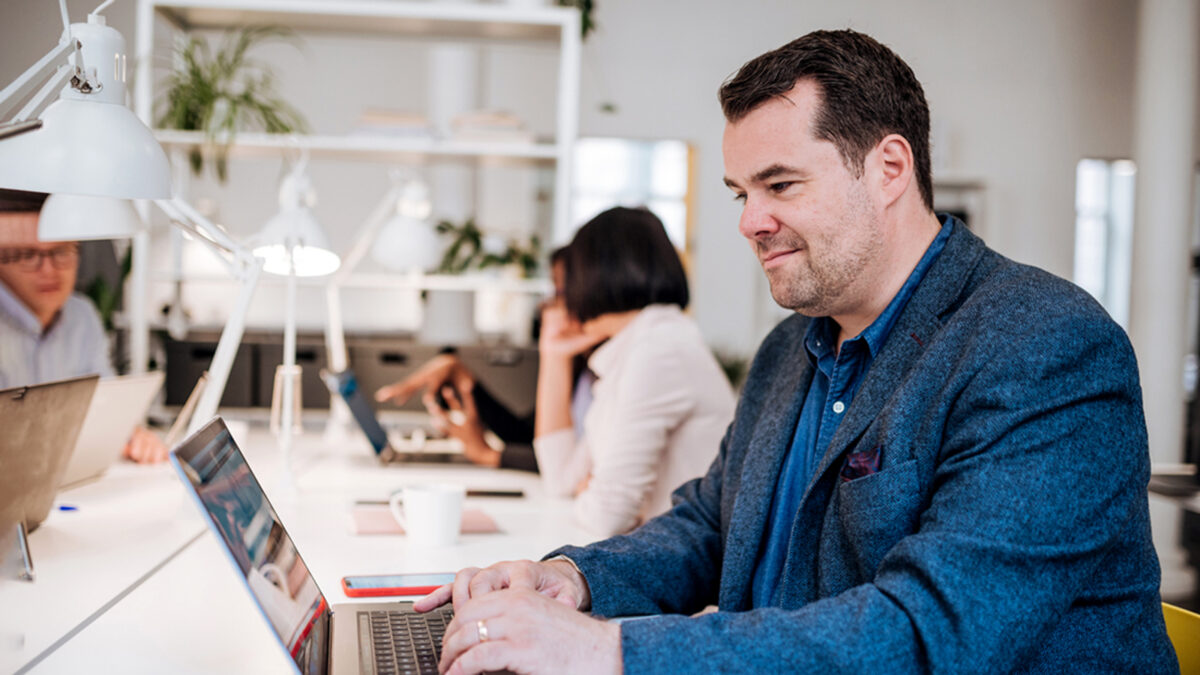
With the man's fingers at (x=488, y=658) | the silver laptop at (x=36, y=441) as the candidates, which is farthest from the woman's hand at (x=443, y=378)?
the man's fingers at (x=488, y=658)

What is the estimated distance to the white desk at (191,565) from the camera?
1.00 metres

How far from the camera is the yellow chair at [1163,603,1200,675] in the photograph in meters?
1.10

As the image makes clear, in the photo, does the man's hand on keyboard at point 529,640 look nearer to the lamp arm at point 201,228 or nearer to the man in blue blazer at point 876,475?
the man in blue blazer at point 876,475

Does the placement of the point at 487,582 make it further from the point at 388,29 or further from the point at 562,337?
the point at 388,29

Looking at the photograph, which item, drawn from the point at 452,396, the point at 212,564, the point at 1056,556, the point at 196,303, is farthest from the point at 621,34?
the point at 1056,556

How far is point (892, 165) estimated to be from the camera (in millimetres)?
1075

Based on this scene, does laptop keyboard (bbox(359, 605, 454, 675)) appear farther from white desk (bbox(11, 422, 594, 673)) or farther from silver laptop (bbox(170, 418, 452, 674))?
white desk (bbox(11, 422, 594, 673))

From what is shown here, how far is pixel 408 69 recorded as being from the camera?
488cm

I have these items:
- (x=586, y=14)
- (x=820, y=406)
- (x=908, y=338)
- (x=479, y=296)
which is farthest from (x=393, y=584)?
(x=586, y=14)

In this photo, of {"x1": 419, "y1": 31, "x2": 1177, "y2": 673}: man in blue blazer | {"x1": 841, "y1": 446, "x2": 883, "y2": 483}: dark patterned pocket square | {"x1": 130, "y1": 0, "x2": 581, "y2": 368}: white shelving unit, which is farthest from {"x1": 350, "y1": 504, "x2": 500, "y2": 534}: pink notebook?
{"x1": 130, "y1": 0, "x2": 581, "y2": 368}: white shelving unit

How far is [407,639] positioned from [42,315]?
5.97ft

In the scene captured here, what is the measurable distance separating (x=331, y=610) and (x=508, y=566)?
21cm

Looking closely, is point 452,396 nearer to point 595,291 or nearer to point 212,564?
point 595,291

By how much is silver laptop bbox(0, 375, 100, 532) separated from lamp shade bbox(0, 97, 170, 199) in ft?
0.94
